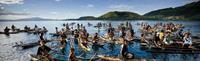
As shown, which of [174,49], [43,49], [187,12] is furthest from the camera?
[187,12]

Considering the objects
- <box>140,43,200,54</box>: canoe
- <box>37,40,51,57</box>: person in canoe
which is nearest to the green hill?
<box>140,43,200,54</box>: canoe

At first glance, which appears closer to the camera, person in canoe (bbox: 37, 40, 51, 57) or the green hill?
person in canoe (bbox: 37, 40, 51, 57)

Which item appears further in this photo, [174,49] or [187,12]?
[187,12]

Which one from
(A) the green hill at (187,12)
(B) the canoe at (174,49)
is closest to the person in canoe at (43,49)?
(B) the canoe at (174,49)

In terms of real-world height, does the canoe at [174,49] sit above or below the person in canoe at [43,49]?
below

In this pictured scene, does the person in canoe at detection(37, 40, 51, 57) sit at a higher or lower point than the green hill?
higher

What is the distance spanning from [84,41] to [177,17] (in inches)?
5962

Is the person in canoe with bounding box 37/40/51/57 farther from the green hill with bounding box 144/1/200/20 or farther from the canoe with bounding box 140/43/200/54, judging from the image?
the green hill with bounding box 144/1/200/20

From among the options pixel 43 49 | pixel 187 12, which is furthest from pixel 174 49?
pixel 187 12

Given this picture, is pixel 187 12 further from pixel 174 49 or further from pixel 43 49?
pixel 43 49

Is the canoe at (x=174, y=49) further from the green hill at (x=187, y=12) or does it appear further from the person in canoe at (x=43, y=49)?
the green hill at (x=187, y=12)

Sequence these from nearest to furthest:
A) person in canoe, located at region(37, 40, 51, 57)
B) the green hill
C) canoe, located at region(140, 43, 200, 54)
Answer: person in canoe, located at region(37, 40, 51, 57) → canoe, located at region(140, 43, 200, 54) → the green hill

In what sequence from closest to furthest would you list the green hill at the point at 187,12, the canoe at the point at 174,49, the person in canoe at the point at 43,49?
1. the person in canoe at the point at 43,49
2. the canoe at the point at 174,49
3. the green hill at the point at 187,12

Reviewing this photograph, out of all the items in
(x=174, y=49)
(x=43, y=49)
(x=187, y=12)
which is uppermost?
(x=43, y=49)
